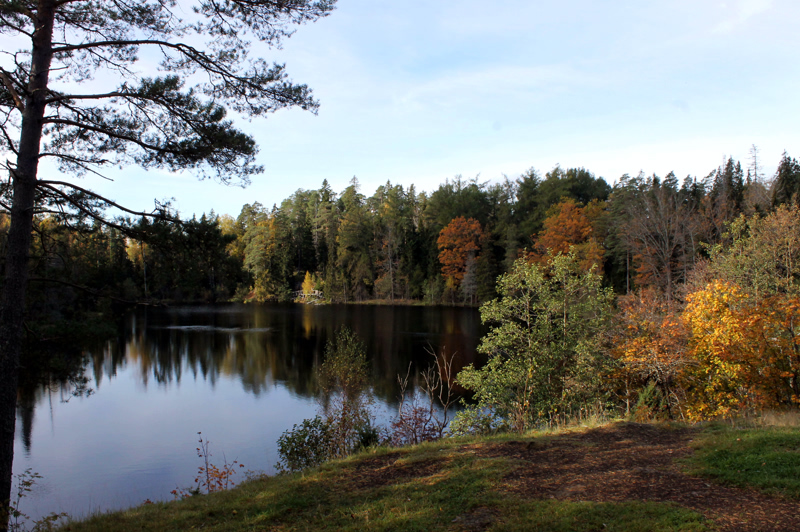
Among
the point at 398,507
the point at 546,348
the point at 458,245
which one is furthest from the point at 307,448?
the point at 458,245

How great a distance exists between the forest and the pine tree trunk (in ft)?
1.20

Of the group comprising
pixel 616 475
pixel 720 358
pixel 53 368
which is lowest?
pixel 616 475

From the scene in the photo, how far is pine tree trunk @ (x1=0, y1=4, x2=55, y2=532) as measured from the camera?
5.09 m

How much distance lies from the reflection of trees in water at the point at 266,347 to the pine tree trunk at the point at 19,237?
8006 mm

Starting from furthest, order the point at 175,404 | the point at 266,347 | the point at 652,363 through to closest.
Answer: the point at 266,347, the point at 175,404, the point at 652,363

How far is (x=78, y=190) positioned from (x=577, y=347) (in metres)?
9.77

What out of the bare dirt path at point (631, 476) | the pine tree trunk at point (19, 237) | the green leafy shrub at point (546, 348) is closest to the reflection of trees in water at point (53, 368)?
the pine tree trunk at point (19, 237)

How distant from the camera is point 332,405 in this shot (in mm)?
14836

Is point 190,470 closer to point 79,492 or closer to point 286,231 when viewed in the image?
point 79,492

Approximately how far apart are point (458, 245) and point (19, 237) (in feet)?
156

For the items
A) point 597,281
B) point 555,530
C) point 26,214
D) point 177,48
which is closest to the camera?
point 555,530

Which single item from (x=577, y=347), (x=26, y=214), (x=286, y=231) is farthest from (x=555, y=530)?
(x=286, y=231)

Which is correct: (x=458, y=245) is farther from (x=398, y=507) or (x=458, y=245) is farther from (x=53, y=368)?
(x=398, y=507)

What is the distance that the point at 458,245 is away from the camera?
170 ft
